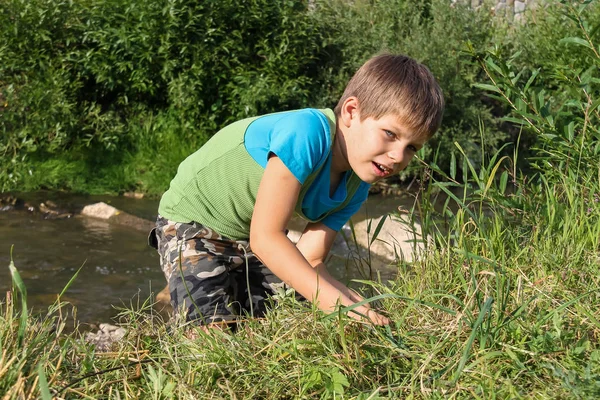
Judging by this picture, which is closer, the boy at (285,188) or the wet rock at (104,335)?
the boy at (285,188)

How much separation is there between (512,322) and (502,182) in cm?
115

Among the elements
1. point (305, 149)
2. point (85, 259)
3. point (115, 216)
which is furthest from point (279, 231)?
point (115, 216)

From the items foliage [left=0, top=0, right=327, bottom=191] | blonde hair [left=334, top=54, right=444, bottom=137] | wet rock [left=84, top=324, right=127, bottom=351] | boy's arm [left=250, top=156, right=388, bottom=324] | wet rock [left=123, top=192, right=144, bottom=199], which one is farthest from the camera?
wet rock [left=123, top=192, right=144, bottom=199]

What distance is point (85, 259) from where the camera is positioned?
5625mm

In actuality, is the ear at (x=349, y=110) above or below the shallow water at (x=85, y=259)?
above

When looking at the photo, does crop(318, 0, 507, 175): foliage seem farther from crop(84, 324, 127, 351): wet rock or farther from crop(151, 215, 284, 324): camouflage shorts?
crop(151, 215, 284, 324): camouflage shorts

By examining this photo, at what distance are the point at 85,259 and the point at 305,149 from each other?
346cm

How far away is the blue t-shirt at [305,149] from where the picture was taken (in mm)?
2588

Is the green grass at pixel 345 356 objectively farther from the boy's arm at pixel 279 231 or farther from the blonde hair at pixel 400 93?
the blonde hair at pixel 400 93

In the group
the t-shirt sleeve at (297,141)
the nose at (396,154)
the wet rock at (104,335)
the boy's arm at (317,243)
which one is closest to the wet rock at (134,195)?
the wet rock at (104,335)

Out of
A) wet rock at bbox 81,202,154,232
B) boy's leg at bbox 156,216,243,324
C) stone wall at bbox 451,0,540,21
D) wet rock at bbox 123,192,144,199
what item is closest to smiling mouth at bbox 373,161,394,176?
boy's leg at bbox 156,216,243,324

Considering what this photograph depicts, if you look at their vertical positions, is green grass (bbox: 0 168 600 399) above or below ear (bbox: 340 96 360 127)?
below

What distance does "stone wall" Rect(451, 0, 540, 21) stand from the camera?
9.45m

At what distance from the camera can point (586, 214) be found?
125 inches
